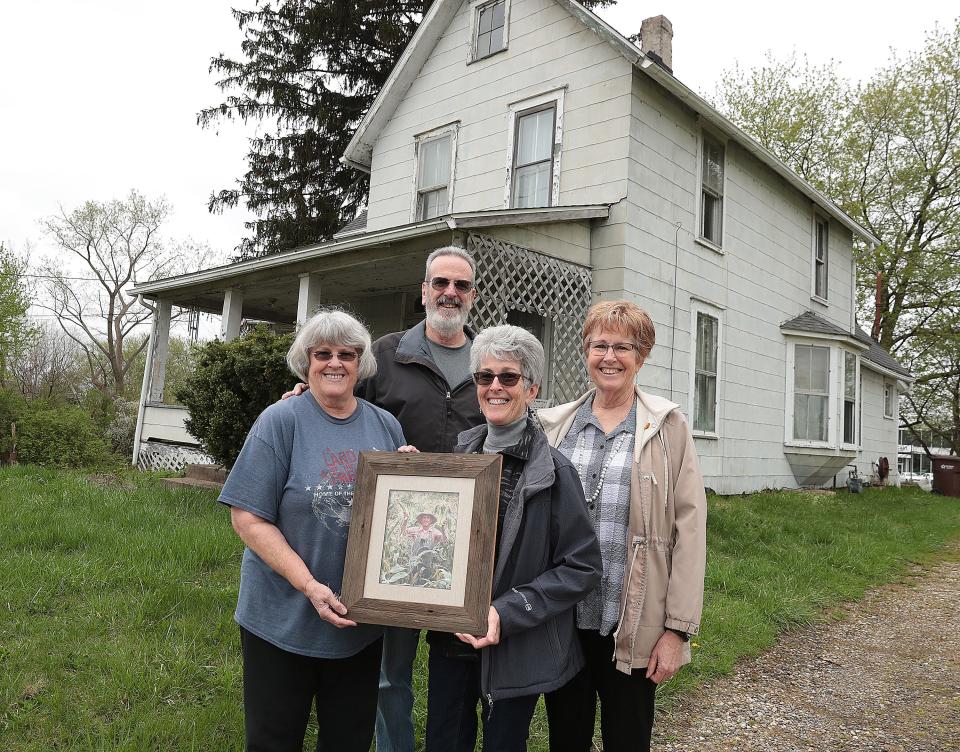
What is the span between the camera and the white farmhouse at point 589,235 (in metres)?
8.72

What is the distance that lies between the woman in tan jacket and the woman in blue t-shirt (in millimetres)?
720

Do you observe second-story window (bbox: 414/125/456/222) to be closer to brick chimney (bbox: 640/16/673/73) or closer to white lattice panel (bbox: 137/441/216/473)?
brick chimney (bbox: 640/16/673/73)

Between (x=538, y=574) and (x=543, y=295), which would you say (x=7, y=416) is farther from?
(x=538, y=574)

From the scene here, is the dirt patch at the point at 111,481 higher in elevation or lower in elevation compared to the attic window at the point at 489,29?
lower

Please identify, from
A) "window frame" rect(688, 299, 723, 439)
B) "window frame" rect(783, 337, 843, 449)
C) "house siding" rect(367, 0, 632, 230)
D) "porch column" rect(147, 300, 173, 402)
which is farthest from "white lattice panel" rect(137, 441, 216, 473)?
"window frame" rect(783, 337, 843, 449)

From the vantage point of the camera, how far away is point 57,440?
35.3 ft

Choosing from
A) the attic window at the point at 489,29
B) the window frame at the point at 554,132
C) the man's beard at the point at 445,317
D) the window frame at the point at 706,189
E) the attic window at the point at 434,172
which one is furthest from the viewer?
the attic window at the point at 434,172

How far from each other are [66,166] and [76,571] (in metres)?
88.0

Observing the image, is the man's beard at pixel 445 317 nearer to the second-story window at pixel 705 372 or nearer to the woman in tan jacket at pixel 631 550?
the woman in tan jacket at pixel 631 550

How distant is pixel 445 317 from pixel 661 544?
Answer: 4.16 ft

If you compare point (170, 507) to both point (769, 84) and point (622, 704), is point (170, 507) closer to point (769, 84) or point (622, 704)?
point (622, 704)

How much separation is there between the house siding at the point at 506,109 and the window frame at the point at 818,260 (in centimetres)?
666

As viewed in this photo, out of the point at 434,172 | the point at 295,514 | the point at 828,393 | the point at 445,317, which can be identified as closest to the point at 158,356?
the point at 434,172

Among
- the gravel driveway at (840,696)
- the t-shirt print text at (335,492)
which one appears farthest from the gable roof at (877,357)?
the t-shirt print text at (335,492)
